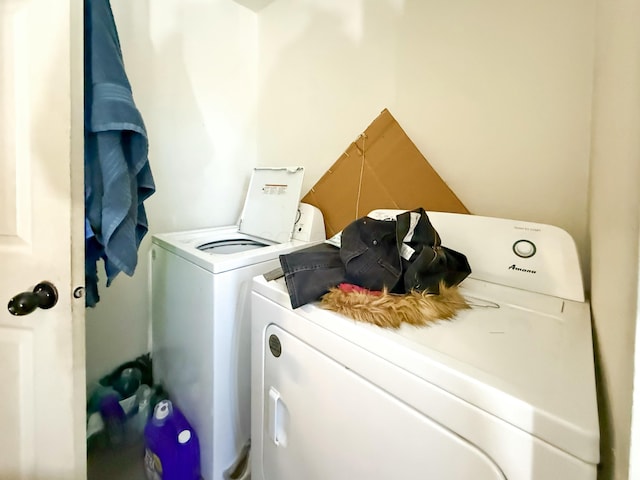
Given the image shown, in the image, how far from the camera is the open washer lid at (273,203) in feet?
5.60

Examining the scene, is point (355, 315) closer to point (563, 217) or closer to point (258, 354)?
point (258, 354)

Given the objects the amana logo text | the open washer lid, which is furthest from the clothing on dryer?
the open washer lid

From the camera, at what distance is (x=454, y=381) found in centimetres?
54

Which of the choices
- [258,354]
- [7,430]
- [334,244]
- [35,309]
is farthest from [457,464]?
[7,430]

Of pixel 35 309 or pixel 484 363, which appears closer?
pixel 484 363

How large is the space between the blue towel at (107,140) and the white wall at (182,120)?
734 millimetres

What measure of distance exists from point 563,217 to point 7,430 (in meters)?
1.98

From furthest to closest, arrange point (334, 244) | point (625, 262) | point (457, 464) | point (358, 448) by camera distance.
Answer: point (334, 244) < point (358, 448) < point (457, 464) < point (625, 262)

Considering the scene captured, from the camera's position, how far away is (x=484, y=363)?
1.89ft

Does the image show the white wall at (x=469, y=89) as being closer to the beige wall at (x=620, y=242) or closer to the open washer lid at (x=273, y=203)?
the open washer lid at (x=273, y=203)

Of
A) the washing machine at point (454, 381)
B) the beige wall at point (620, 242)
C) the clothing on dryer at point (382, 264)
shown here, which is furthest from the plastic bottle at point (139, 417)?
the beige wall at point (620, 242)

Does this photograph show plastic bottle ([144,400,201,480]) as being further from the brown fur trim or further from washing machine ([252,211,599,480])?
the brown fur trim

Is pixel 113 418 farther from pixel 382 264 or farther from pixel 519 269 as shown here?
pixel 519 269

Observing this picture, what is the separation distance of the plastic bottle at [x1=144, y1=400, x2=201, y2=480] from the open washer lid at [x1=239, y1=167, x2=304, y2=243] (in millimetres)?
994
